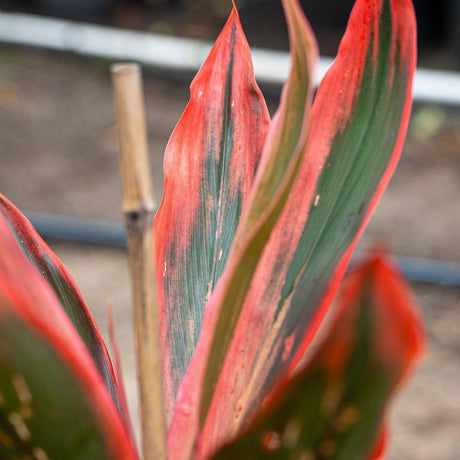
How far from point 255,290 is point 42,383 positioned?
104mm

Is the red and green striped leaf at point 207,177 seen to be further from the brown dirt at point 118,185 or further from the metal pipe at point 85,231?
the metal pipe at point 85,231

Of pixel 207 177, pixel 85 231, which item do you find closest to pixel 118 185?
→ pixel 85 231

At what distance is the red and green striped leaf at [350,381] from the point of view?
0.17m

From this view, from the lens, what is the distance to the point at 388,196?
2.19 metres

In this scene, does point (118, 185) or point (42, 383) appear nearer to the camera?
point (42, 383)

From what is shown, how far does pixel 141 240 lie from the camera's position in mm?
236

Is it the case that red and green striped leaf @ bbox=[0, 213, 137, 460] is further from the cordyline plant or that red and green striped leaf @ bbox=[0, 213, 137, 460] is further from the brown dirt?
the brown dirt

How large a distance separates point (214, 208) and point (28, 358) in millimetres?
162

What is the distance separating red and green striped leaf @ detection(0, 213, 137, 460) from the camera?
18 cm

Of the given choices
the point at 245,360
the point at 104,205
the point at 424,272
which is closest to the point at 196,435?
the point at 245,360

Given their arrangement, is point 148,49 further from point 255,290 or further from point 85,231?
point 255,290

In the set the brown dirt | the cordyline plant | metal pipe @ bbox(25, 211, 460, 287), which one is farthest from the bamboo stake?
metal pipe @ bbox(25, 211, 460, 287)

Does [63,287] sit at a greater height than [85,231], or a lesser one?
greater

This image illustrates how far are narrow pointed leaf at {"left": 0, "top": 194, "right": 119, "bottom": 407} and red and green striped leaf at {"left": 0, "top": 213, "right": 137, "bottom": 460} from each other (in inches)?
3.6
